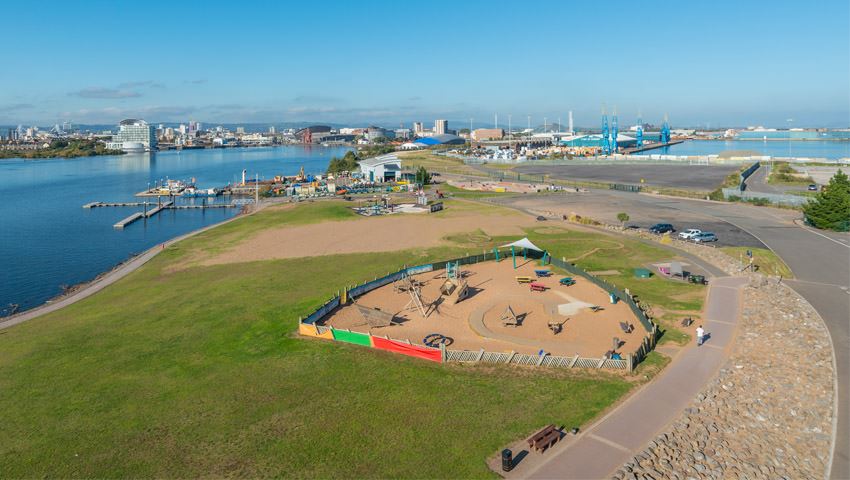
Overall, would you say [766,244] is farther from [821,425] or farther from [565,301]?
[821,425]

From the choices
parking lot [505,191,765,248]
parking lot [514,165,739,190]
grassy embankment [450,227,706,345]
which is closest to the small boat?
parking lot [505,191,765,248]

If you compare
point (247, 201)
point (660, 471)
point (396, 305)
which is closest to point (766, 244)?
point (396, 305)

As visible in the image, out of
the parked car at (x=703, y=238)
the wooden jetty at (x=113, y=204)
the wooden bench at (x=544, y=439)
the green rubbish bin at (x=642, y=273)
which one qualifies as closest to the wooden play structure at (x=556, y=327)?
the wooden bench at (x=544, y=439)

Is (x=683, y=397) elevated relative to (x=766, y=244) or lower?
lower

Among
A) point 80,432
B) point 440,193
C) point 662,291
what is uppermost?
point 440,193

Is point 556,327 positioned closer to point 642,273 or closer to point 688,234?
point 642,273

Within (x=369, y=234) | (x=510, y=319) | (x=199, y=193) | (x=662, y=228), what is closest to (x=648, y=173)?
(x=662, y=228)
